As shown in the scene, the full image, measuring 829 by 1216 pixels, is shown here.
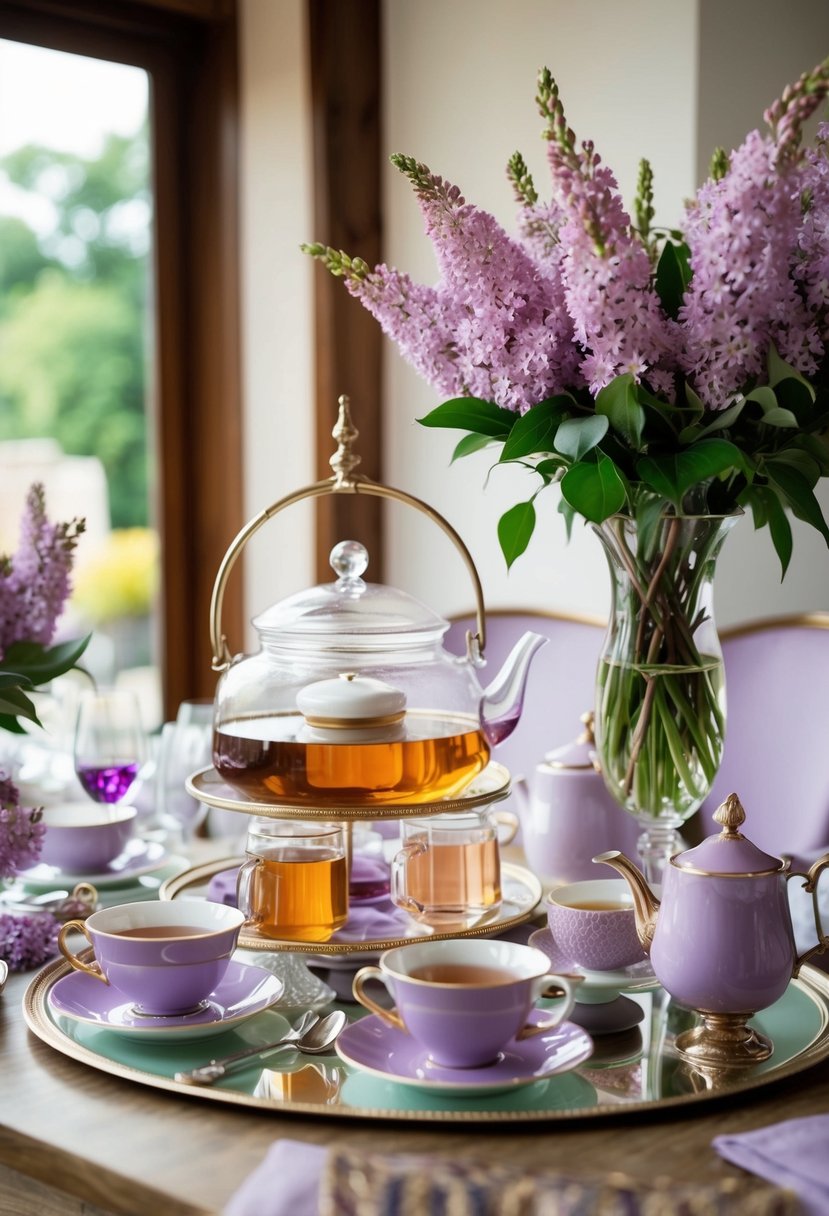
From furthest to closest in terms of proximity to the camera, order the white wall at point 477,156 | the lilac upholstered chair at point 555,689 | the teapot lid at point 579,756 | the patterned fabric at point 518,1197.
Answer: the white wall at point 477,156
the lilac upholstered chair at point 555,689
the teapot lid at point 579,756
the patterned fabric at point 518,1197

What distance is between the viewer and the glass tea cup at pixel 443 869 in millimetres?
1271

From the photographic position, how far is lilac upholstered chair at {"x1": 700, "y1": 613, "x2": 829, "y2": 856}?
2002mm

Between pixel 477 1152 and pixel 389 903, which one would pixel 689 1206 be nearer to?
pixel 477 1152

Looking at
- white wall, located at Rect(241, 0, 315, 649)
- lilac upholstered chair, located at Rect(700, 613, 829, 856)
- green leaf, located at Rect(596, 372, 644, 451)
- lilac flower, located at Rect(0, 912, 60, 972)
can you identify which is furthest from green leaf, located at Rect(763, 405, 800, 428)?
white wall, located at Rect(241, 0, 315, 649)

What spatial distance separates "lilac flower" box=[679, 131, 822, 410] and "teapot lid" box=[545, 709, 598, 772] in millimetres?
473

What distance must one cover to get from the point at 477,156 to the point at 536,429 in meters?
1.68

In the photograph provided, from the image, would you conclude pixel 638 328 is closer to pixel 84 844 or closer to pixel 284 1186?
pixel 284 1186

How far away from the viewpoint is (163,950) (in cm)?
106

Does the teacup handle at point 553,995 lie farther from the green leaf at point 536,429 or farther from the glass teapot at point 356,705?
the green leaf at point 536,429

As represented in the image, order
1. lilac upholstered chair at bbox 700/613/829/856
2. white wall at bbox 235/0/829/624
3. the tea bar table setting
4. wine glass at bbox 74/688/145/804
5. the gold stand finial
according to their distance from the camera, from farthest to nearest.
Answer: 1. white wall at bbox 235/0/829/624
2. lilac upholstered chair at bbox 700/613/829/856
3. wine glass at bbox 74/688/145/804
4. the gold stand finial
5. the tea bar table setting

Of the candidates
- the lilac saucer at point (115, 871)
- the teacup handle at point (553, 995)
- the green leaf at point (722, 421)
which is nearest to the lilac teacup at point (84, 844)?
the lilac saucer at point (115, 871)

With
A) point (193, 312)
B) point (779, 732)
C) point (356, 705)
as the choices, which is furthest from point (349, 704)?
point (193, 312)

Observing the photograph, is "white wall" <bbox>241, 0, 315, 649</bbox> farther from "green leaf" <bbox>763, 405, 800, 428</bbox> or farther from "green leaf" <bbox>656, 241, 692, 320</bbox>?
"green leaf" <bbox>763, 405, 800, 428</bbox>

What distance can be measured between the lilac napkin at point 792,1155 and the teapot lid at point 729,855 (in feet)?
0.60
